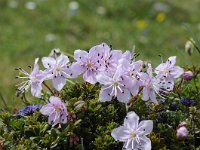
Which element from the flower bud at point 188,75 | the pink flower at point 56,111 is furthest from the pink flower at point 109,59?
the flower bud at point 188,75

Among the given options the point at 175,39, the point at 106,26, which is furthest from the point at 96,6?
the point at 175,39

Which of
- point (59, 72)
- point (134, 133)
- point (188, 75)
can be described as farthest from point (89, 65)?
point (188, 75)

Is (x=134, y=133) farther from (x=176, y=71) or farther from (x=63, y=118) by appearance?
(x=176, y=71)

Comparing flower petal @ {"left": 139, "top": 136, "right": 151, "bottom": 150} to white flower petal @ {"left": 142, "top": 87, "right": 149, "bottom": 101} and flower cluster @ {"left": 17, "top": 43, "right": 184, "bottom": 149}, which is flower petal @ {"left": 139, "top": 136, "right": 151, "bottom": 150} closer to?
flower cluster @ {"left": 17, "top": 43, "right": 184, "bottom": 149}

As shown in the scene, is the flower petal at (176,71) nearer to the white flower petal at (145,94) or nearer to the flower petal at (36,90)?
the white flower petal at (145,94)

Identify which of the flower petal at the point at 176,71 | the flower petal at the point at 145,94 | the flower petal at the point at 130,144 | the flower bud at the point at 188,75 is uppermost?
the flower bud at the point at 188,75

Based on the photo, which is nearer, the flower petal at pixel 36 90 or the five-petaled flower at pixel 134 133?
the five-petaled flower at pixel 134 133

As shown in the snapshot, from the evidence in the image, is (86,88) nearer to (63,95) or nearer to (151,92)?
(63,95)

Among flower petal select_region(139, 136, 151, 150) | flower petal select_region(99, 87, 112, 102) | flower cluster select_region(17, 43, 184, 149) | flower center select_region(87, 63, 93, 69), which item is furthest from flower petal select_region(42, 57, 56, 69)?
flower petal select_region(139, 136, 151, 150)
